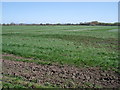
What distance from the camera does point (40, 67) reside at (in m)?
12.6

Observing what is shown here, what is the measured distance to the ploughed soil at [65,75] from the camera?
9523mm

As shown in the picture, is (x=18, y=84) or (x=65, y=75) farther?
(x=65, y=75)

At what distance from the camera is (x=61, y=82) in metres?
9.57

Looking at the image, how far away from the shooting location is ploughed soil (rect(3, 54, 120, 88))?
9523mm

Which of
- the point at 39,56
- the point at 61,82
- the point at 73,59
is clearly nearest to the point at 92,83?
the point at 61,82

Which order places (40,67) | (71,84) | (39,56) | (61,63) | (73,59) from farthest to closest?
(39,56) → (73,59) → (61,63) → (40,67) → (71,84)

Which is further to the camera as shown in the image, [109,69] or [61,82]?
[109,69]

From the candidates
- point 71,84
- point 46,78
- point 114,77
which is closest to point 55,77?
point 46,78

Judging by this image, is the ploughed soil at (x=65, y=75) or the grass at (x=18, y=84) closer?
the grass at (x=18, y=84)

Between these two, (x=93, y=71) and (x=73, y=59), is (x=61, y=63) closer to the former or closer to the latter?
(x=73, y=59)

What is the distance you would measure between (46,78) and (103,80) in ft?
10.2

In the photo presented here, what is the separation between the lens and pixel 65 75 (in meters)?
10.8

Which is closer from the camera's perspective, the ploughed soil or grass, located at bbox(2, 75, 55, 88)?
grass, located at bbox(2, 75, 55, 88)

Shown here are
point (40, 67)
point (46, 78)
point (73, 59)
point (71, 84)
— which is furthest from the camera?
point (73, 59)
